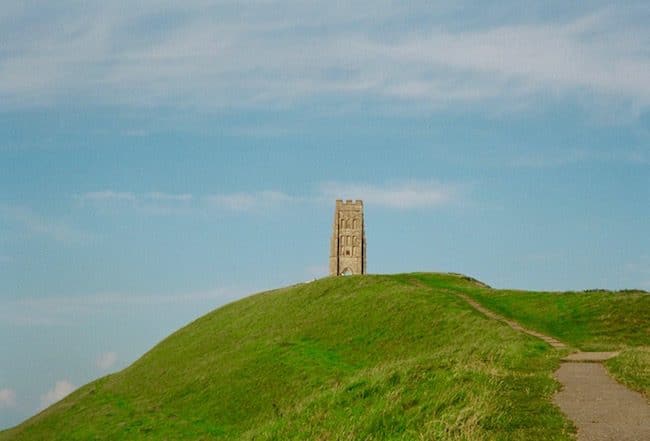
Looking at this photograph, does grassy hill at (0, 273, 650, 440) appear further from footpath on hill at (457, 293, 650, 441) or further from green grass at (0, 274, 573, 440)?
footpath on hill at (457, 293, 650, 441)

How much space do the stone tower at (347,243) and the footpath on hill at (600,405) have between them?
79.1 m

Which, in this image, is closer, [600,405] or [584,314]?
[600,405]

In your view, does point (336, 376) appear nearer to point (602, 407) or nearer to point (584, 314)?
point (584, 314)

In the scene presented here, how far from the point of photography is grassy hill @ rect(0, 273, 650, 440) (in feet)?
49.3

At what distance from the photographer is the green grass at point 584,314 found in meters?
37.8

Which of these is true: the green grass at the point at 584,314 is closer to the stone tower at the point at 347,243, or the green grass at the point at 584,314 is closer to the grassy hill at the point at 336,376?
the grassy hill at the point at 336,376

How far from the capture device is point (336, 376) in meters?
37.0

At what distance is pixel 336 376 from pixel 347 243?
66.7 m

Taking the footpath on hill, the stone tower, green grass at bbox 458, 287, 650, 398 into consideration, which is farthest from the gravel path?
the stone tower

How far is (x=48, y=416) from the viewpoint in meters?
54.0

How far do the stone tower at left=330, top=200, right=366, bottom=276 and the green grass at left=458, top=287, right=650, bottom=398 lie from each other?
1968 inches

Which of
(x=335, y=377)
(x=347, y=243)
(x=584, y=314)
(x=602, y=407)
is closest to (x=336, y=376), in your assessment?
(x=335, y=377)

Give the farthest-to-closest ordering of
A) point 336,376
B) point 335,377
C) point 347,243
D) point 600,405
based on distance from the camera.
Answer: point 347,243, point 336,376, point 335,377, point 600,405

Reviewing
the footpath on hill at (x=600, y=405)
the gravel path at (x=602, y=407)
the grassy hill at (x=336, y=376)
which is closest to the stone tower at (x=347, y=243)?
the grassy hill at (x=336, y=376)
